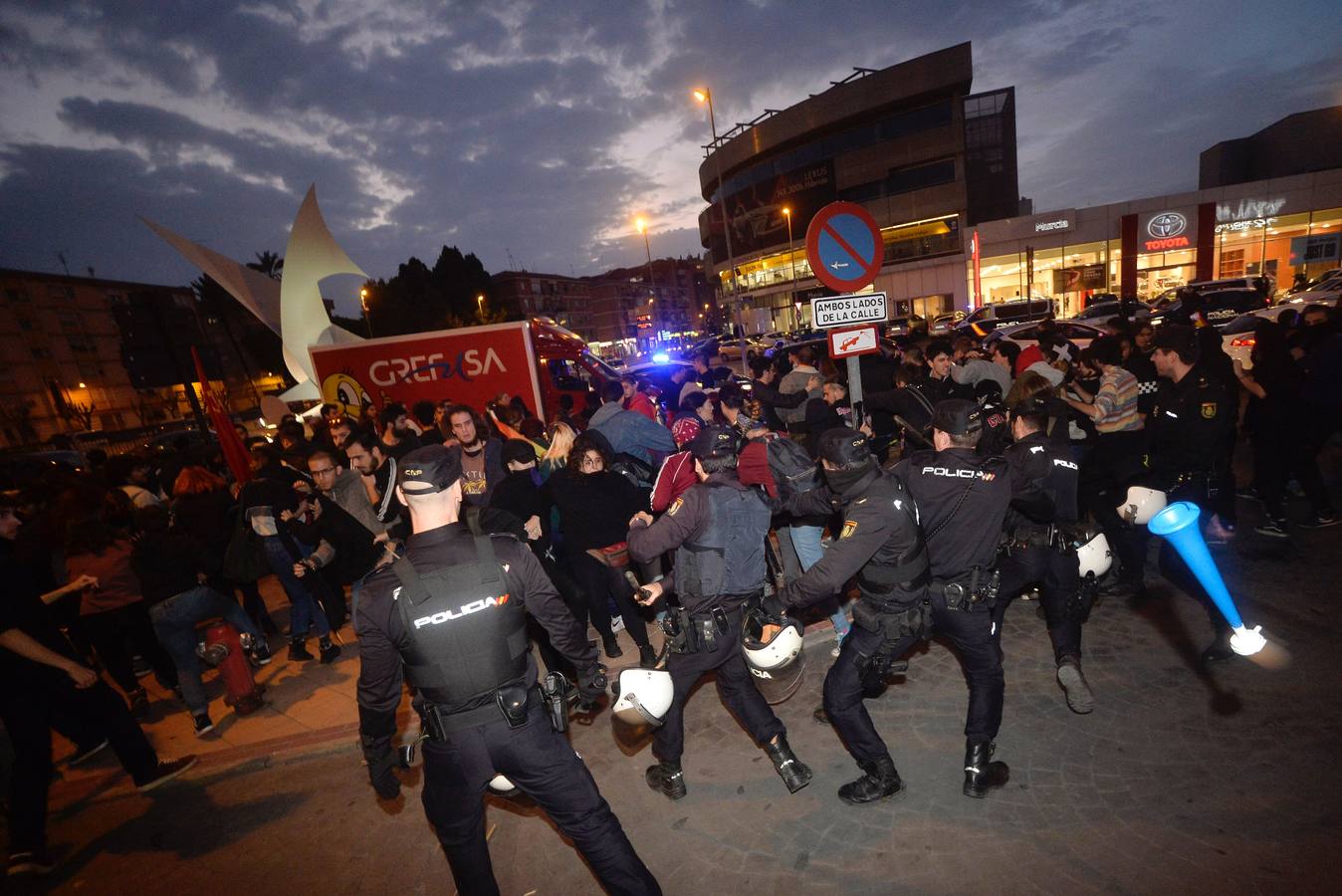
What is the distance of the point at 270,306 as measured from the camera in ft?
76.9

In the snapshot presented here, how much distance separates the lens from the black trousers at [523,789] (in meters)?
2.29

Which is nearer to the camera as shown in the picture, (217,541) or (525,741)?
(525,741)

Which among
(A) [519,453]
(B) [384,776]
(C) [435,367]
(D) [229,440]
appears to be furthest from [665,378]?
(B) [384,776]

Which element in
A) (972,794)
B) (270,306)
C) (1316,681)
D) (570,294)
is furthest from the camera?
(570,294)

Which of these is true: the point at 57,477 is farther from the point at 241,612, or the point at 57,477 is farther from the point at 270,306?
the point at 270,306

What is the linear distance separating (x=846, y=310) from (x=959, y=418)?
2241mm

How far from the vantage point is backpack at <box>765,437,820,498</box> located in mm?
3621

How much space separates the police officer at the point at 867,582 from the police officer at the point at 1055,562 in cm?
96

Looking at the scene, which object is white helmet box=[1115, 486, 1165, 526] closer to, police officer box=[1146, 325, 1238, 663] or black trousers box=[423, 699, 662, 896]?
police officer box=[1146, 325, 1238, 663]

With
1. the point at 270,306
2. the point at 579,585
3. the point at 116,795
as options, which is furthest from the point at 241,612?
the point at 270,306

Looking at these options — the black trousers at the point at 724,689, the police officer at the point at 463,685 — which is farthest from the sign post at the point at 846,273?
the police officer at the point at 463,685

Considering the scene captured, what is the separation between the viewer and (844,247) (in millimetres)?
4922

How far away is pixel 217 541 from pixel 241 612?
1.07 m

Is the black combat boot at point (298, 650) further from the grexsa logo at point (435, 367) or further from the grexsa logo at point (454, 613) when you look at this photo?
the grexsa logo at point (435, 367)
